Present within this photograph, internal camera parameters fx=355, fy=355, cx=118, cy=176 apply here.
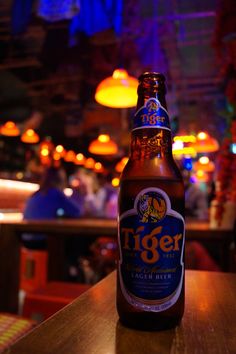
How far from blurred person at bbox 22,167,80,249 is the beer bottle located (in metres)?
2.98

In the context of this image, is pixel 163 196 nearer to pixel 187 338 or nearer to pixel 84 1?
pixel 187 338

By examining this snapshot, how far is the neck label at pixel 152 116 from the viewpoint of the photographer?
69 centimetres

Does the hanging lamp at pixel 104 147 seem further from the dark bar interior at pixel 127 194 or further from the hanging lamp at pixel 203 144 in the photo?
the hanging lamp at pixel 203 144

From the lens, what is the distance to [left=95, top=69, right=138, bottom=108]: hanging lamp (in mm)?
2701

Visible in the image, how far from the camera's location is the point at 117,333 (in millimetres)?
580

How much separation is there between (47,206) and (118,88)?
1.48m

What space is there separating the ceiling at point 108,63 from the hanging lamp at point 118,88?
725 millimetres

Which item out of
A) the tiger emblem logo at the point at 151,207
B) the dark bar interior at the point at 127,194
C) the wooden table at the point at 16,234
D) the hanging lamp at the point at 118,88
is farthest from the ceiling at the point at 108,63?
the tiger emblem logo at the point at 151,207

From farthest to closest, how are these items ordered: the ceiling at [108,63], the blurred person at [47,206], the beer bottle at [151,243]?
the ceiling at [108,63] < the blurred person at [47,206] < the beer bottle at [151,243]

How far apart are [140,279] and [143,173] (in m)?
0.20

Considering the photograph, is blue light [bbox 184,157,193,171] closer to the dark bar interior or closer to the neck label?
the dark bar interior

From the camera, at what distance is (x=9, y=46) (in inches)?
232

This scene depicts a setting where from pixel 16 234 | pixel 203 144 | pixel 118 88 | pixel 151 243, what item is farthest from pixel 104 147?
pixel 151 243

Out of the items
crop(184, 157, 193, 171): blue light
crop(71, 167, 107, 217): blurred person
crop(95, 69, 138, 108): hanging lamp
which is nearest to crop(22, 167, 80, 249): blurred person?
crop(71, 167, 107, 217): blurred person
